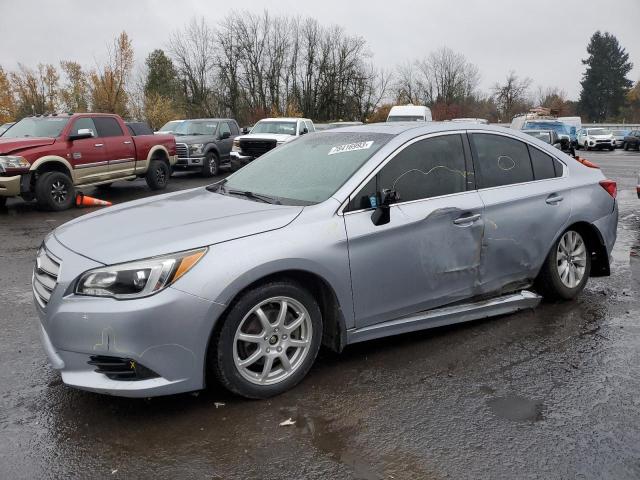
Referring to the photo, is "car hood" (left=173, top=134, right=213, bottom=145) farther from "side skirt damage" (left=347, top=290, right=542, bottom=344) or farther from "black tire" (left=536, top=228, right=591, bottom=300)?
"side skirt damage" (left=347, top=290, right=542, bottom=344)

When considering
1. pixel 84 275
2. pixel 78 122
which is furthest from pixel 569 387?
pixel 78 122

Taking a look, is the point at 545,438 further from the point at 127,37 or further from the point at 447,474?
the point at 127,37

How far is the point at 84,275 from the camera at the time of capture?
2969mm

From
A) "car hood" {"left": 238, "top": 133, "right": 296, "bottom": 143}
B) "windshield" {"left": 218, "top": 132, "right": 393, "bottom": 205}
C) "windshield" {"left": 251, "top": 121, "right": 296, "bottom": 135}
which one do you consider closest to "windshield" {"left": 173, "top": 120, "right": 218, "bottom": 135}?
"car hood" {"left": 238, "top": 133, "right": 296, "bottom": 143}

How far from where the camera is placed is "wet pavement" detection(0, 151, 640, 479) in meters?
2.70

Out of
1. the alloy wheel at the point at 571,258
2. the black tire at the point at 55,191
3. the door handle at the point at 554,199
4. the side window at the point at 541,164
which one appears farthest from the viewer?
the black tire at the point at 55,191

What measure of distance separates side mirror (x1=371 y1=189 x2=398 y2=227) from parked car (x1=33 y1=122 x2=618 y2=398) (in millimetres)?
14

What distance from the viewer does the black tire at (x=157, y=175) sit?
45.4 feet

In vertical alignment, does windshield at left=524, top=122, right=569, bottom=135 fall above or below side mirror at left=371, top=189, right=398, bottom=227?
above

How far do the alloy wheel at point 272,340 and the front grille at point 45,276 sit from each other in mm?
1076

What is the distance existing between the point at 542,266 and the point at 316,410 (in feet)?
8.52

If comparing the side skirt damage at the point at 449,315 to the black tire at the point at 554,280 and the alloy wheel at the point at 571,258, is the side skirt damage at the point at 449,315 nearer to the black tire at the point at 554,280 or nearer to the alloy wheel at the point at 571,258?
the black tire at the point at 554,280

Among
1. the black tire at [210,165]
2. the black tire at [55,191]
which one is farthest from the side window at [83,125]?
the black tire at [210,165]

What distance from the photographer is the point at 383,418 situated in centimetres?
313
